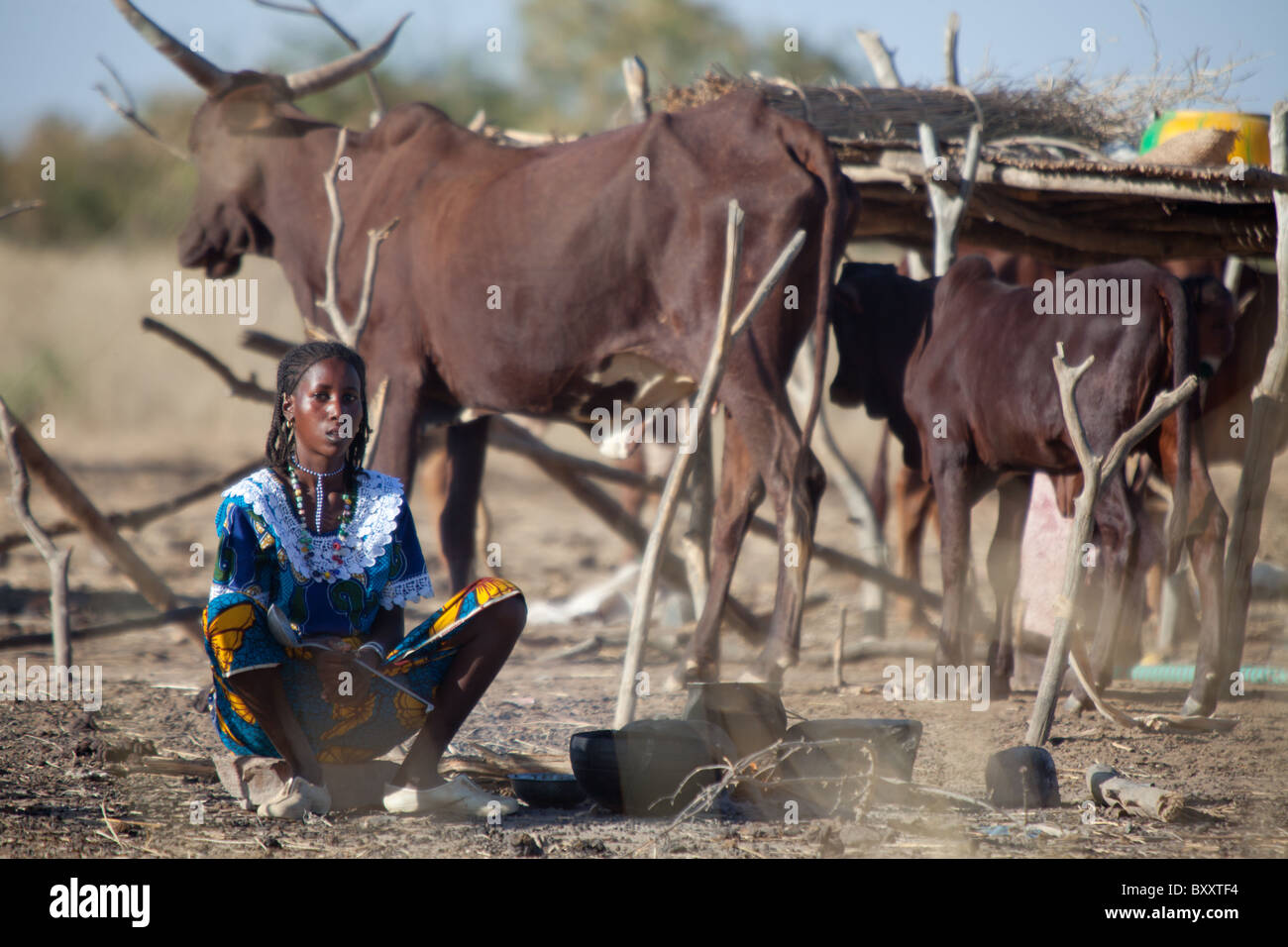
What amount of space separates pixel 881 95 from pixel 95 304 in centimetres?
1695

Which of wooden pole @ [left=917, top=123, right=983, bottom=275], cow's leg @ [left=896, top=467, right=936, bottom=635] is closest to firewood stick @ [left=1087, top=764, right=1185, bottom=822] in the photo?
wooden pole @ [left=917, top=123, right=983, bottom=275]

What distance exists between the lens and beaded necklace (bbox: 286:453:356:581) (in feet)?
12.2

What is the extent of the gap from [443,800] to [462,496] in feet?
11.4

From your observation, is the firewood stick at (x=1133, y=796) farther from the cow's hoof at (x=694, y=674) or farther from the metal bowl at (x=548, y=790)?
the cow's hoof at (x=694, y=674)

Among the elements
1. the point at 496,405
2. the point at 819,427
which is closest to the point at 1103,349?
the point at 819,427

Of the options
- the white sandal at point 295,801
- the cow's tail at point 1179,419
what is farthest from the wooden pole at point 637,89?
the white sandal at point 295,801

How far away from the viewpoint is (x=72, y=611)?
7.62 meters

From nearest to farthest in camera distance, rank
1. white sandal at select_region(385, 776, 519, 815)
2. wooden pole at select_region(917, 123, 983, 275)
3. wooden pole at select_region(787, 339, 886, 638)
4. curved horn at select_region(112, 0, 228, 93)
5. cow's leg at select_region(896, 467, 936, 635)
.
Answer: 1. white sandal at select_region(385, 776, 519, 815)
2. wooden pole at select_region(917, 123, 983, 275)
3. curved horn at select_region(112, 0, 228, 93)
4. wooden pole at select_region(787, 339, 886, 638)
5. cow's leg at select_region(896, 467, 936, 635)

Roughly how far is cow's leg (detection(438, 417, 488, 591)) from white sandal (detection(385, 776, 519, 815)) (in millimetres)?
3327

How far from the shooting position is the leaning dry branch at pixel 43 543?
536 cm

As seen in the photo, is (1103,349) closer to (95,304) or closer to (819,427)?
(819,427)
